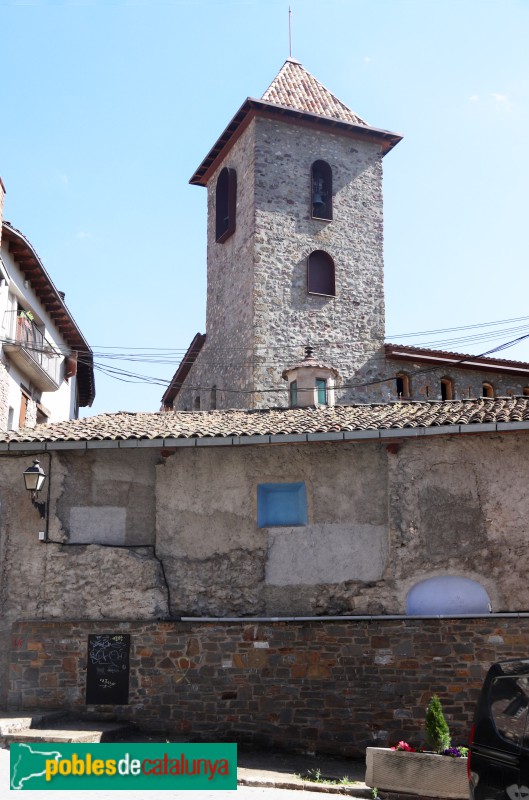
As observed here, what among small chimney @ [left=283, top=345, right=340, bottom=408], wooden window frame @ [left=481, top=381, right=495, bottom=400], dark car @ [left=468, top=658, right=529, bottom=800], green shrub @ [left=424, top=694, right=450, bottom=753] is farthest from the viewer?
wooden window frame @ [left=481, top=381, right=495, bottom=400]

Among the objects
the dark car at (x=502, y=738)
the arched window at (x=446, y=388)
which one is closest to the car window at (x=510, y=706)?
the dark car at (x=502, y=738)

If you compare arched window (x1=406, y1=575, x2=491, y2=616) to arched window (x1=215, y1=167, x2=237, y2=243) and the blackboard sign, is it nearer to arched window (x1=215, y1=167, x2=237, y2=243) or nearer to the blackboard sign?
the blackboard sign

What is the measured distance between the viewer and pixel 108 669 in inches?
520

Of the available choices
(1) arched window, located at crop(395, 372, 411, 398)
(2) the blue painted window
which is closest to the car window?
(2) the blue painted window

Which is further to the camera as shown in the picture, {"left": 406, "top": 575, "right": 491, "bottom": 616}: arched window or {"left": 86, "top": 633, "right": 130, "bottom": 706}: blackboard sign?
{"left": 86, "top": 633, "right": 130, "bottom": 706}: blackboard sign

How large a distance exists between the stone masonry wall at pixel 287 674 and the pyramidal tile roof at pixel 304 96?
18943 mm

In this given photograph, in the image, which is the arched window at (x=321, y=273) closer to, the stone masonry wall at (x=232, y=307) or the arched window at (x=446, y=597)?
the stone masonry wall at (x=232, y=307)

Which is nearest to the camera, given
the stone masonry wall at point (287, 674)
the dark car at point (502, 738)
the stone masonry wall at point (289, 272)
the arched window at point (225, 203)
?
the dark car at point (502, 738)

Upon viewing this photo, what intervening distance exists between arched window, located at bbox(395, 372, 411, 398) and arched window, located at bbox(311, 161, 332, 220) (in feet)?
18.0

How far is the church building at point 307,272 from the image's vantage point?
26266 millimetres

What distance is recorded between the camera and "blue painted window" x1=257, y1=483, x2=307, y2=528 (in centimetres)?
1362

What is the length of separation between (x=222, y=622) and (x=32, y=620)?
292 cm

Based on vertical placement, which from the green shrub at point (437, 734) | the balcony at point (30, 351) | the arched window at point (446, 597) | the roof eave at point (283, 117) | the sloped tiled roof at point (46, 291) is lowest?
the green shrub at point (437, 734)

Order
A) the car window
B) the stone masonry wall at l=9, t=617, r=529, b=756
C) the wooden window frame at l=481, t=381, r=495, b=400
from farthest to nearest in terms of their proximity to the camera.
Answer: the wooden window frame at l=481, t=381, r=495, b=400
the stone masonry wall at l=9, t=617, r=529, b=756
the car window
